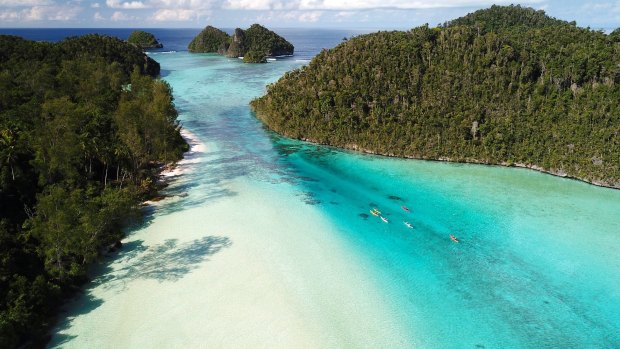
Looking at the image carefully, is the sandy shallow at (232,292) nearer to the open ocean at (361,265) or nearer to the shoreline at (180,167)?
the open ocean at (361,265)

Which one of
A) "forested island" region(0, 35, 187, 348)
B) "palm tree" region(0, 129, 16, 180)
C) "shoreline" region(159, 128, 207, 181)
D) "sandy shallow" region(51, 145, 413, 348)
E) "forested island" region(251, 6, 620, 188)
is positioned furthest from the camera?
"forested island" region(251, 6, 620, 188)

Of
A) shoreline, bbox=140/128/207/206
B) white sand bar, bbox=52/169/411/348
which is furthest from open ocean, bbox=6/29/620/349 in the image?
shoreline, bbox=140/128/207/206

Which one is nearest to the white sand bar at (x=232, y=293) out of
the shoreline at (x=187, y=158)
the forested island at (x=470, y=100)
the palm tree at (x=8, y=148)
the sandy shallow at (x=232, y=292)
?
the sandy shallow at (x=232, y=292)

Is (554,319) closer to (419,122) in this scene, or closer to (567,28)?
(419,122)

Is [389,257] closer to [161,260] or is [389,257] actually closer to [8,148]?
[161,260]

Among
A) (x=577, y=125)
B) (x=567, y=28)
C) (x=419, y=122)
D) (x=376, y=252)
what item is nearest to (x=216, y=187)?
(x=376, y=252)

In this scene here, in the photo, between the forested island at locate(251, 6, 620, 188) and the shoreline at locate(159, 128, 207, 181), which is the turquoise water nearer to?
the shoreline at locate(159, 128, 207, 181)

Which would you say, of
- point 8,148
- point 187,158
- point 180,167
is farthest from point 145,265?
point 187,158

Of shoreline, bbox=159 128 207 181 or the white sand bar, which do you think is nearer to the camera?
the white sand bar
